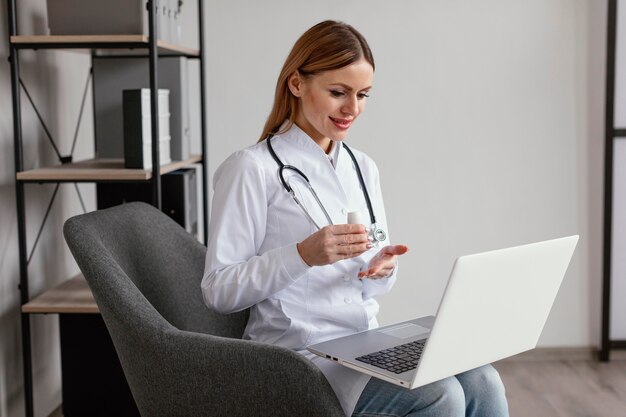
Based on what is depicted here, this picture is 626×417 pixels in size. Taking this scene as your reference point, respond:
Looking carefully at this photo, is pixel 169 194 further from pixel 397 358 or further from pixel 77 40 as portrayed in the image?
pixel 397 358

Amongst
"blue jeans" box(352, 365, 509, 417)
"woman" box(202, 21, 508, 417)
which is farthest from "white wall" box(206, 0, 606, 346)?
"blue jeans" box(352, 365, 509, 417)

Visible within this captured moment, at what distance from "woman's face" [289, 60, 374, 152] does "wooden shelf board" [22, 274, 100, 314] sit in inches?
36.3

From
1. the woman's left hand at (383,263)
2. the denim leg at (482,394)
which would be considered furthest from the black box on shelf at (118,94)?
the denim leg at (482,394)

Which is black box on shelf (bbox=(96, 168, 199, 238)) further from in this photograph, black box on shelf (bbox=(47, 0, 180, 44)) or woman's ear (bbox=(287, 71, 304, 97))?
woman's ear (bbox=(287, 71, 304, 97))

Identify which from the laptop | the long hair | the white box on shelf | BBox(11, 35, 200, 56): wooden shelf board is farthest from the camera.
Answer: the white box on shelf

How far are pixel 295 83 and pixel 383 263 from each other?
42cm

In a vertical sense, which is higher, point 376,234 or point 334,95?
point 334,95

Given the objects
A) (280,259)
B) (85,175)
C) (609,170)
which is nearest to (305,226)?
(280,259)

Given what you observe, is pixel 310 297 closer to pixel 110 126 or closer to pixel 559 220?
pixel 110 126

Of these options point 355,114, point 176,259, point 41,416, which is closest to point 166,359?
point 176,259

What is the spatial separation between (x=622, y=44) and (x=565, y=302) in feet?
3.56

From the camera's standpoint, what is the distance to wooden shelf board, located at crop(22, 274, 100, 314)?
Result: 2287 mm

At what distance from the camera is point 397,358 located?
1464 millimetres

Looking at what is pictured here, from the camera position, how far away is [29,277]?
2.52 meters
